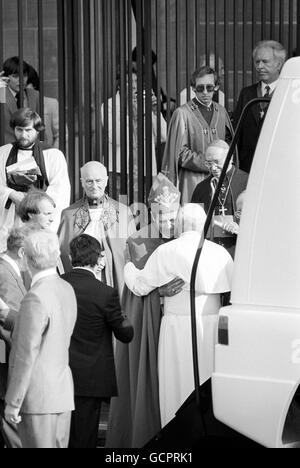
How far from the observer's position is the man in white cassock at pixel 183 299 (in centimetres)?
834

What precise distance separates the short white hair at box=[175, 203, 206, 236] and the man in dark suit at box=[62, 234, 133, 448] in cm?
81

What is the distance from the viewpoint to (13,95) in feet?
35.7

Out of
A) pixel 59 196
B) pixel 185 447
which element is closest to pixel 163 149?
pixel 59 196

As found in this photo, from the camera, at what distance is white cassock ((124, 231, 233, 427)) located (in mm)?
8336

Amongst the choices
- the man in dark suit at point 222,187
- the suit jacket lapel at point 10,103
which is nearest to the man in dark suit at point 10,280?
the man in dark suit at point 222,187

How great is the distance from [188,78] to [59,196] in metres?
1.73

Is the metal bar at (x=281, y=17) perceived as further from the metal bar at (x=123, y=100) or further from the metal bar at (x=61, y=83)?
the metal bar at (x=61, y=83)

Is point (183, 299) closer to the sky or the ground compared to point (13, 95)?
closer to the ground

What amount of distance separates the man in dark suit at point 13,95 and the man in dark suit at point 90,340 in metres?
2.77

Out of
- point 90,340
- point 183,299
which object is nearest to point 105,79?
point 183,299

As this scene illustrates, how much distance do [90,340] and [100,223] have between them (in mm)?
2311

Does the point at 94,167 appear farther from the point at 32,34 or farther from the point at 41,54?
the point at 32,34

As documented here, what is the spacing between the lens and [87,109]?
10.6 metres
